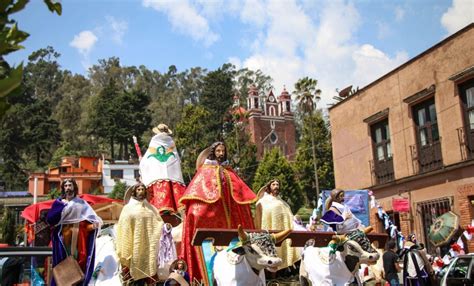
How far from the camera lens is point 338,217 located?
8.88 meters

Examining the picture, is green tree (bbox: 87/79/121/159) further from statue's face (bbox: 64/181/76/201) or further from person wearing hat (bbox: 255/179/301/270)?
statue's face (bbox: 64/181/76/201)

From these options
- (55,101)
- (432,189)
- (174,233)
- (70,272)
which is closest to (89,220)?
(70,272)

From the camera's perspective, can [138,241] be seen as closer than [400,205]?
Yes

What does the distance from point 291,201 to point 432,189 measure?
27.0 metres

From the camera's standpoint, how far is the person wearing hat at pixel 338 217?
8.80 metres

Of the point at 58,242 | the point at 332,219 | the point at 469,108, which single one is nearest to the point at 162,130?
the point at 58,242

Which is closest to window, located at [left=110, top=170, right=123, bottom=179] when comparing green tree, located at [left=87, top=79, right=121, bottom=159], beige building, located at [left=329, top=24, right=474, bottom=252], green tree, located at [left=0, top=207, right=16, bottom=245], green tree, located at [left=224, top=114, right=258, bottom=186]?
green tree, located at [left=87, top=79, right=121, bottom=159]

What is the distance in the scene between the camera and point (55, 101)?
335ft

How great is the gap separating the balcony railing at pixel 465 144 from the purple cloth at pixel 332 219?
10419mm

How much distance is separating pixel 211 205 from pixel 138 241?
1.35 metres

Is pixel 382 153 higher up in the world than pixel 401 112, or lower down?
lower down

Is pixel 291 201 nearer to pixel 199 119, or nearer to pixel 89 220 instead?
pixel 199 119

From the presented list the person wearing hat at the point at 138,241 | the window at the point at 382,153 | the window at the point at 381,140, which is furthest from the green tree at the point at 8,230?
the person wearing hat at the point at 138,241

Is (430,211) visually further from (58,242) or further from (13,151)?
(13,151)
